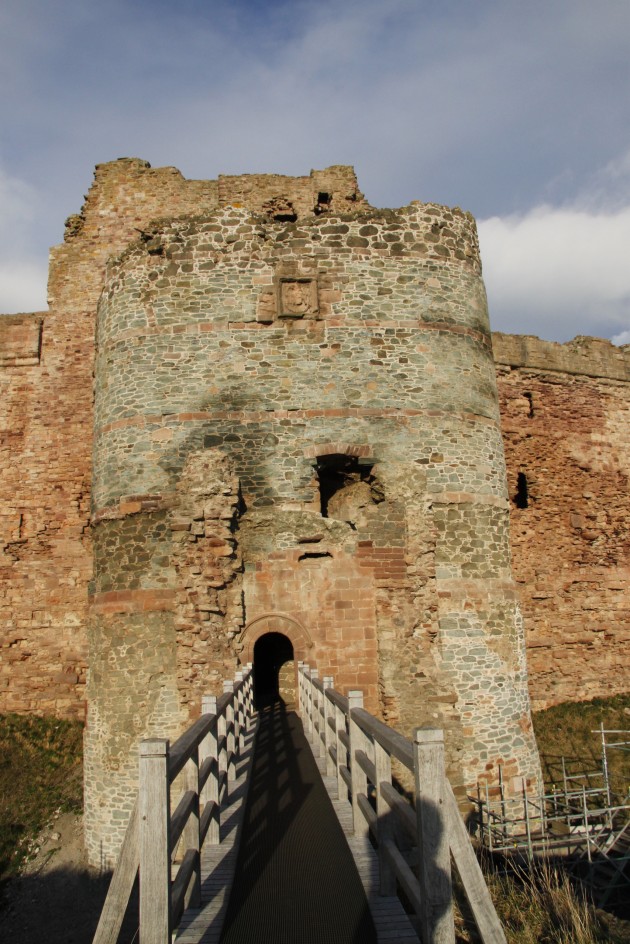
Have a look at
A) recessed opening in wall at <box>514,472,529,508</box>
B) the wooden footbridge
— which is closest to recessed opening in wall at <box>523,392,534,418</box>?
recessed opening in wall at <box>514,472,529,508</box>

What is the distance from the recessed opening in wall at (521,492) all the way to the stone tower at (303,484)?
4.66m

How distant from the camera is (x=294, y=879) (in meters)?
4.69

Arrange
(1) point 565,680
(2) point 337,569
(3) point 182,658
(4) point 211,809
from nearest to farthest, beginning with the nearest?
(4) point 211,809 → (3) point 182,658 → (2) point 337,569 → (1) point 565,680

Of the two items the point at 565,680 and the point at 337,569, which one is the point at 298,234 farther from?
the point at 565,680

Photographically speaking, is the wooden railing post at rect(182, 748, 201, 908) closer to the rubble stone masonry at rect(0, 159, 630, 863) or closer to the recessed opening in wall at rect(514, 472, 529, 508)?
the rubble stone masonry at rect(0, 159, 630, 863)

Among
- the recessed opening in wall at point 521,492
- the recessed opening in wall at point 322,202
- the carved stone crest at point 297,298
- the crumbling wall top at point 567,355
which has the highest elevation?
the recessed opening in wall at point 322,202

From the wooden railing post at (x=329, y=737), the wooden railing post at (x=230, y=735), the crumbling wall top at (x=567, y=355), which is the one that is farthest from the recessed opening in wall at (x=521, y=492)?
the wooden railing post at (x=329, y=737)

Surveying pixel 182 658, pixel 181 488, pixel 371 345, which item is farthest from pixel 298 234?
pixel 182 658

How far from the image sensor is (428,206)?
522 inches

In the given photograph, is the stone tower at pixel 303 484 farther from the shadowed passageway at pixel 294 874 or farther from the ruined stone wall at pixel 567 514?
the ruined stone wall at pixel 567 514

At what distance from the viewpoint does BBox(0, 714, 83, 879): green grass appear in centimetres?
1221

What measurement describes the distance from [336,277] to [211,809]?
30.8 feet

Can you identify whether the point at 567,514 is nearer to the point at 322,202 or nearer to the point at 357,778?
the point at 322,202

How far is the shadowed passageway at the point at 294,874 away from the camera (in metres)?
3.97
